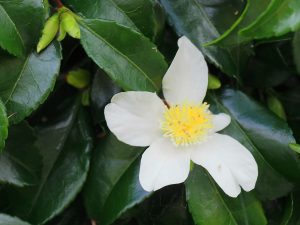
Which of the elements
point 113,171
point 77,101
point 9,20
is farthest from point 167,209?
point 9,20

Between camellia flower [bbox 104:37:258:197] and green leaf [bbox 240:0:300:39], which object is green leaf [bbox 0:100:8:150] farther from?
green leaf [bbox 240:0:300:39]

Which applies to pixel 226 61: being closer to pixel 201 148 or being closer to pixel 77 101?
pixel 201 148

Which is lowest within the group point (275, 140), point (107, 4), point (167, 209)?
point (167, 209)

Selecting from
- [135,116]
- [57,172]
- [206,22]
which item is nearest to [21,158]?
[57,172]

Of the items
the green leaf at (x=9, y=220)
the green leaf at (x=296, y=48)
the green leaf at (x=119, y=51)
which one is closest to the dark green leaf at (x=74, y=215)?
the green leaf at (x=9, y=220)

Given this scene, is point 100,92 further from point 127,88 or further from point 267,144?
point 267,144

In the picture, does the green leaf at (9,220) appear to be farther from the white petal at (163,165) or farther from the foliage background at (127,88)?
the white petal at (163,165)
